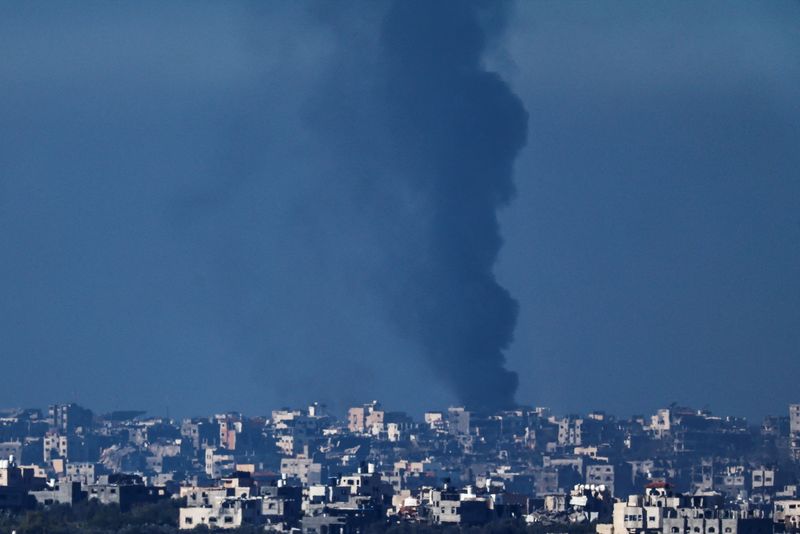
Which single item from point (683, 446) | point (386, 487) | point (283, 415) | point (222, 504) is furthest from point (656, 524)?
point (283, 415)

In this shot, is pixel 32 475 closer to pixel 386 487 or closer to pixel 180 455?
pixel 386 487

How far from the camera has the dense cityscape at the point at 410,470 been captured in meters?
73.9

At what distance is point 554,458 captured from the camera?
12581 centimetres

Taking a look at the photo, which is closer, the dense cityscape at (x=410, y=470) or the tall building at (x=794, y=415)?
the dense cityscape at (x=410, y=470)

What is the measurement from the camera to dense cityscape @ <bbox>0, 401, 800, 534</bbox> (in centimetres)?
7394

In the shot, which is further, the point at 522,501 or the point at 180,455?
the point at 180,455

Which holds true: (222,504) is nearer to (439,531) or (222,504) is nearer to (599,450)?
(439,531)

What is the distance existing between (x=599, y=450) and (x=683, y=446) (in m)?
3.00

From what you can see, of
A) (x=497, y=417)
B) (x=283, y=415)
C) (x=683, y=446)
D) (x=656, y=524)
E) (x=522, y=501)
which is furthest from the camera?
(x=283, y=415)

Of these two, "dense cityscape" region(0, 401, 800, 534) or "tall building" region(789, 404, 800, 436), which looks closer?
"dense cityscape" region(0, 401, 800, 534)

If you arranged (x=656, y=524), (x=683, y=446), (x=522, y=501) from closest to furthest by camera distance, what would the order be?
(x=656, y=524), (x=522, y=501), (x=683, y=446)

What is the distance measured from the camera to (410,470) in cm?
11662

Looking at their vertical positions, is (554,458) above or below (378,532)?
above

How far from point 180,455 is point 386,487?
55.3 metres
